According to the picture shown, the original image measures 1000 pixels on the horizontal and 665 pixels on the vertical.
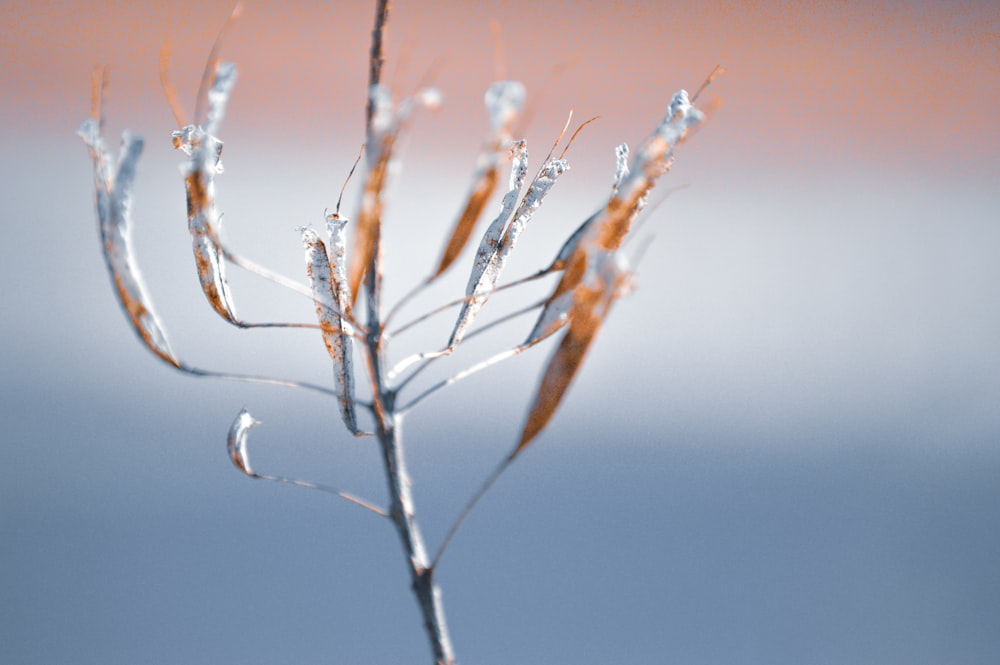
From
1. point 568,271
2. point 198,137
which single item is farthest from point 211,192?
point 568,271

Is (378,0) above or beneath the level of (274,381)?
above

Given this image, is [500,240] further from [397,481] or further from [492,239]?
[397,481]

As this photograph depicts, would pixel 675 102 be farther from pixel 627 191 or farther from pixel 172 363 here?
pixel 172 363

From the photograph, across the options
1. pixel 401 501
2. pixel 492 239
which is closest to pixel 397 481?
pixel 401 501

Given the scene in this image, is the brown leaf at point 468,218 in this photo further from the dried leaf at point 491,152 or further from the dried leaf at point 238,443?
the dried leaf at point 238,443

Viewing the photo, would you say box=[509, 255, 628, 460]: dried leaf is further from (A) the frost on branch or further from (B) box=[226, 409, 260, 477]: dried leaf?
(B) box=[226, 409, 260, 477]: dried leaf

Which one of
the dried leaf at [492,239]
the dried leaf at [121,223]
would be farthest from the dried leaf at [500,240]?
the dried leaf at [121,223]

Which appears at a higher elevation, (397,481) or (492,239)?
(492,239)
